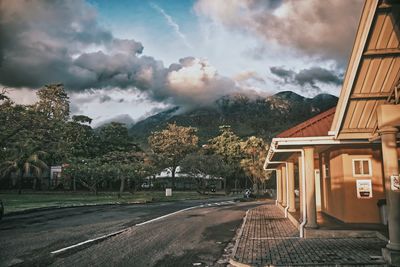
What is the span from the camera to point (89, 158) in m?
47.0

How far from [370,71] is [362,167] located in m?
5.54

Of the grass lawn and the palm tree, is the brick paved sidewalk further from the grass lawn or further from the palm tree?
the palm tree

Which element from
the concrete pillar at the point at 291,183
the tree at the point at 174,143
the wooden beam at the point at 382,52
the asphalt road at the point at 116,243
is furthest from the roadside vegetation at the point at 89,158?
the wooden beam at the point at 382,52

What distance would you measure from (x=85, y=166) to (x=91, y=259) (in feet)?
100.0

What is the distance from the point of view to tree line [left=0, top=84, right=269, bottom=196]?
2555 cm

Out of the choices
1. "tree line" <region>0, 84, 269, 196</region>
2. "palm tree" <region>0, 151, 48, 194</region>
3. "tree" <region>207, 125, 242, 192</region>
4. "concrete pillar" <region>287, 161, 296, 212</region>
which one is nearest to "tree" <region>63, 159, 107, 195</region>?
"tree line" <region>0, 84, 269, 196</region>

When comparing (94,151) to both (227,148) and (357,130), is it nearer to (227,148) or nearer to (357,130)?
(227,148)

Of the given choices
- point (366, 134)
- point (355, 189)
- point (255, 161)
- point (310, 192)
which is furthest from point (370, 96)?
point (255, 161)

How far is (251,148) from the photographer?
1866 inches

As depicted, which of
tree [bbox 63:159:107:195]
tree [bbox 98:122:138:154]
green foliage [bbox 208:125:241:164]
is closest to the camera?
tree [bbox 63:159:107:195]

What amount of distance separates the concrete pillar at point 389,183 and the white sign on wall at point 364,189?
4739 mm

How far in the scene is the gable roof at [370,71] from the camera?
6.92 meters

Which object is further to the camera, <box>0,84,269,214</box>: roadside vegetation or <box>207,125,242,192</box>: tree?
<box>207,125,242,192</box>: tree

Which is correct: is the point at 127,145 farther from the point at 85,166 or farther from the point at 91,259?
the point at 91,259
